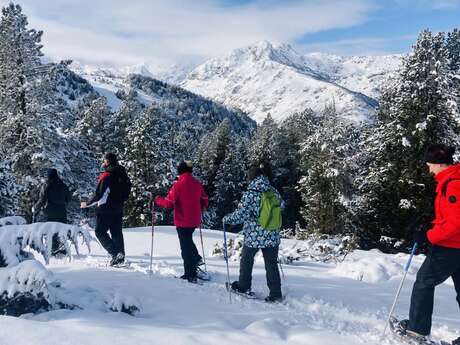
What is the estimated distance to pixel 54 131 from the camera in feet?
78.5

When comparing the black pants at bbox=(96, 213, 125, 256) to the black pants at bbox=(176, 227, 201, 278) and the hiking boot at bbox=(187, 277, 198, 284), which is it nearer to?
the black pants at bbox=(176, 227, 201, 278)

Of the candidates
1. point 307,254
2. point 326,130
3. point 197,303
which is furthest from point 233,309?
point 326,130

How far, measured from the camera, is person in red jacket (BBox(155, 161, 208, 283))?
8.01m

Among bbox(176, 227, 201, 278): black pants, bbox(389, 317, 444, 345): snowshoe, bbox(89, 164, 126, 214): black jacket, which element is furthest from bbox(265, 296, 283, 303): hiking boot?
bbox(89, 164, 126, 214): black jacket

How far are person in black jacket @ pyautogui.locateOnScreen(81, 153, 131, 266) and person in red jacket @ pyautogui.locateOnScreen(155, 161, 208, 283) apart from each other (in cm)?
127

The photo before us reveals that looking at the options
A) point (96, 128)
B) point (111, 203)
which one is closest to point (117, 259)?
point (111, 203)

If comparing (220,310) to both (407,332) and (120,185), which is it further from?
(120,185)

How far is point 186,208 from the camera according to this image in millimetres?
8047

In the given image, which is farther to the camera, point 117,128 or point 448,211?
point 117,128

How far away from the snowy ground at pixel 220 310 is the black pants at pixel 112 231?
464mm

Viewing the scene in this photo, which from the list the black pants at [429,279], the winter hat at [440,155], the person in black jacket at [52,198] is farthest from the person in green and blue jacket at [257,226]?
the person in black jacket at [52,198]

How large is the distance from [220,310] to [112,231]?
12.6ft

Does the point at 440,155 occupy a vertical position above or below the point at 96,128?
below

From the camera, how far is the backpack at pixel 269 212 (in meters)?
6.77
